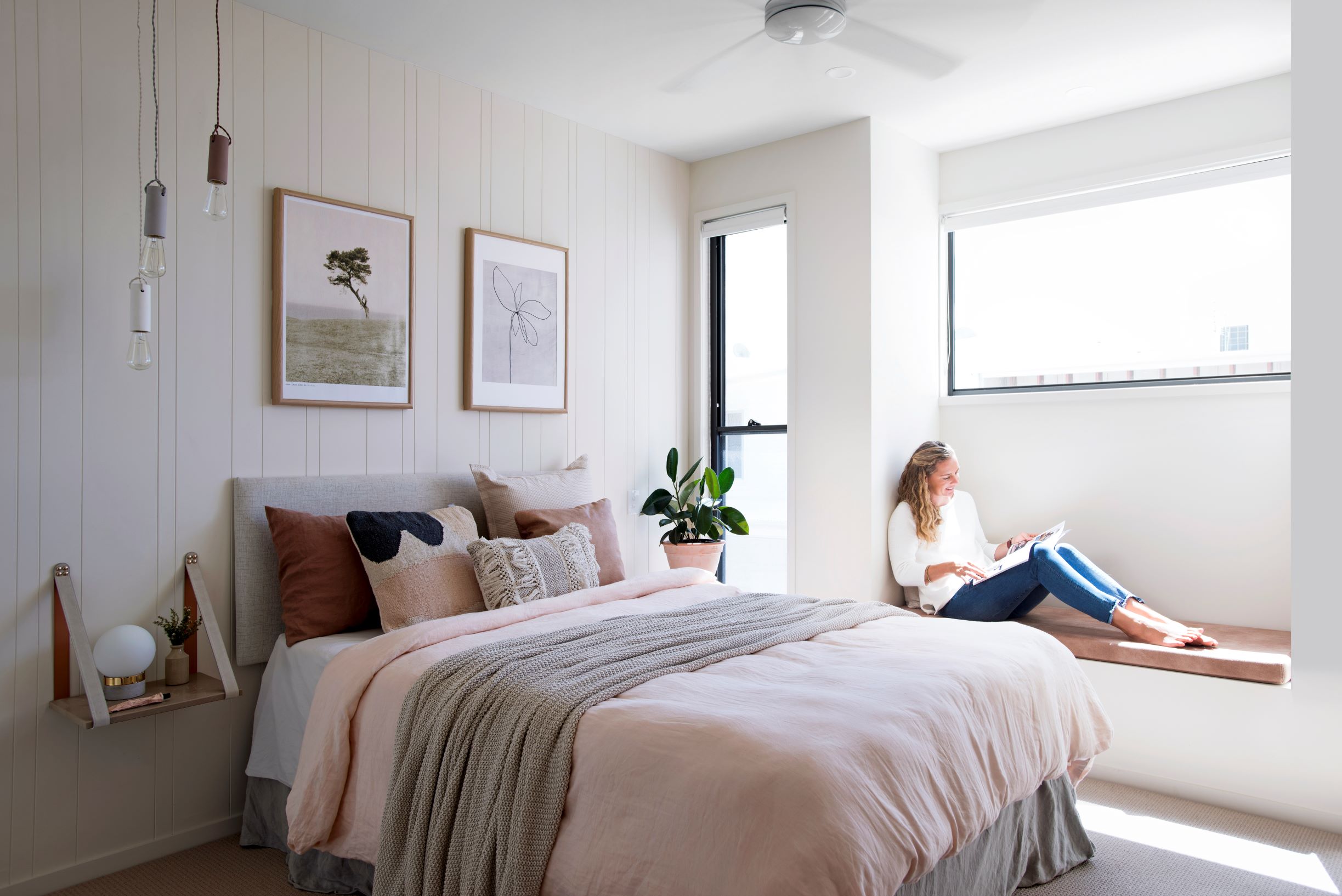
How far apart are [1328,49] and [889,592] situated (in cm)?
251

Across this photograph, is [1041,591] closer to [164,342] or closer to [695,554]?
[695,554]

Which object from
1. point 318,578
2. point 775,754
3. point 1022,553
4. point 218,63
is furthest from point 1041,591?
point 218,63

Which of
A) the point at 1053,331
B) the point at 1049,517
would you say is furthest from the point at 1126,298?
the point at 1049,517

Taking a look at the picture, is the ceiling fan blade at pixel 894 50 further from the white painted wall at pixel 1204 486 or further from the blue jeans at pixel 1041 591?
the blue jeans at pixel 1041 591

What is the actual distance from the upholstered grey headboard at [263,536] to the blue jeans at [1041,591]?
2332 millimetres

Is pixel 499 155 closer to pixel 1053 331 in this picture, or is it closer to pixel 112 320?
pixel 112 320

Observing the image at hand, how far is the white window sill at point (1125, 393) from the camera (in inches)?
137

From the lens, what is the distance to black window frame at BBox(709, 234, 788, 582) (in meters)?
4.53

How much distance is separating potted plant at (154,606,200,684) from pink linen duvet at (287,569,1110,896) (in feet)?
1.85

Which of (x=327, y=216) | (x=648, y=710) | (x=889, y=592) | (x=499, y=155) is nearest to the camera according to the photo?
(x=648, y=710)

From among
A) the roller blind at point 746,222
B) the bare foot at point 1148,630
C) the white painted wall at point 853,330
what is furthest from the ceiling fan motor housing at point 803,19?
the bare foot at point 1148,630

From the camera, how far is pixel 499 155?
3.65 metres

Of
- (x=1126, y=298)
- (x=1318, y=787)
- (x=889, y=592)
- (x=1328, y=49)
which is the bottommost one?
(x=1318, y=787)

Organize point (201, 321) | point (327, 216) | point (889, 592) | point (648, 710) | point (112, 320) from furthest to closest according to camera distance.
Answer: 1. point (889, 592)
2. point (327, 216)
3. point (201, 321)
4. point (112, 320)
5. point (648, 710)
